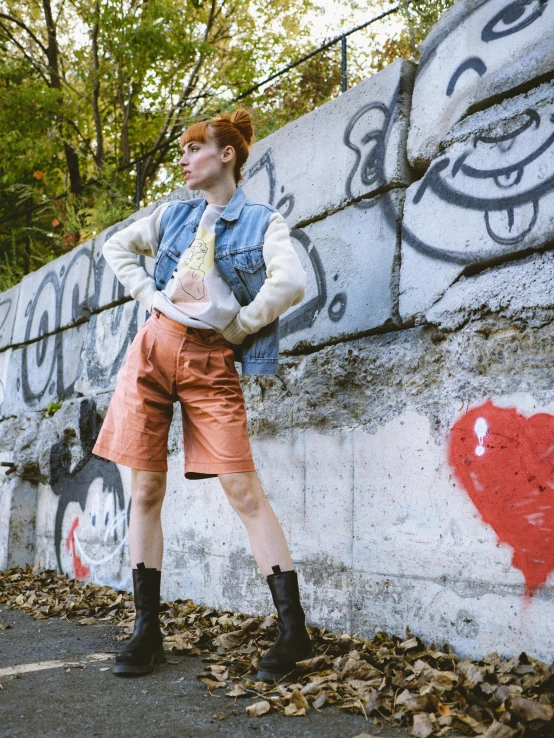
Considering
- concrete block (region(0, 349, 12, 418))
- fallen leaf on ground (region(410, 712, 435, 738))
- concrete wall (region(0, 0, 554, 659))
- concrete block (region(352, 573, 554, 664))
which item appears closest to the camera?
fallen leaf on ground (region(410, 712, 435, 738))

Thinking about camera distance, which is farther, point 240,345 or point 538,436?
point 240,345

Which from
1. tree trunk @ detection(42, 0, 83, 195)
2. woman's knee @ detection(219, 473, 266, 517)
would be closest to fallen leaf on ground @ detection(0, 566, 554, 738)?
woman's knee @ detection(219, 473, 266, 517)

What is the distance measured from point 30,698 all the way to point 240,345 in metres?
1.37

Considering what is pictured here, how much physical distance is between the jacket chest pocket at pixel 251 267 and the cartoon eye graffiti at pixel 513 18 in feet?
4.00

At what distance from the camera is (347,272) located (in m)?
3.15

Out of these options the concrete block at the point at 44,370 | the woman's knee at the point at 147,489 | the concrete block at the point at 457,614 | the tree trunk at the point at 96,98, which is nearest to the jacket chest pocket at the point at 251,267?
the woman's knee at the point at 147,489

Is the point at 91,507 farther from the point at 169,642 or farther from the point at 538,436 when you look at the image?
the point at 538,436

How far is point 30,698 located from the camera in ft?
7.38

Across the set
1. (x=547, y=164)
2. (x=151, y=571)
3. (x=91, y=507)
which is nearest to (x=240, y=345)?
(x=151, y=571)

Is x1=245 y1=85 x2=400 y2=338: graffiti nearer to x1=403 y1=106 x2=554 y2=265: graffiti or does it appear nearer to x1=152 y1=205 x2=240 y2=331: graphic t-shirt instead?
x1=403 y1=106 x2=554 y2=265: graffiti

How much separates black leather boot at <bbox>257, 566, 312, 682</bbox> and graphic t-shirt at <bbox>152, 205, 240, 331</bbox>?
914 mm

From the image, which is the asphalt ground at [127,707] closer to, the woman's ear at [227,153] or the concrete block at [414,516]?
the concrete block at [414,516]

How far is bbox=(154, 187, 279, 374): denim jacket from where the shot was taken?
2627mm

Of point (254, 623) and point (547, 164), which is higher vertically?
point (547, 164)
